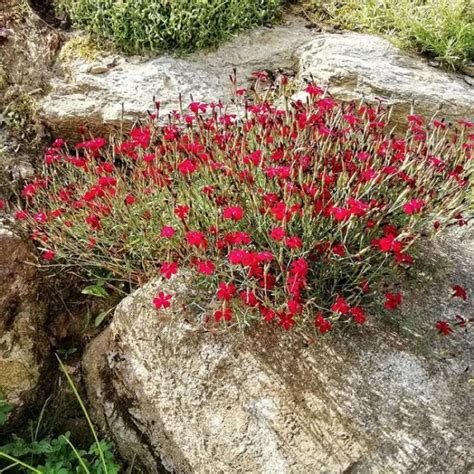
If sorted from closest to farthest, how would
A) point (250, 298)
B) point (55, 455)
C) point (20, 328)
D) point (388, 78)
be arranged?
point (250, 298)
point (55, 455)
point (20, 328)
point (388, 78)

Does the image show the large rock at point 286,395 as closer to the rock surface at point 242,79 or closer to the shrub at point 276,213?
the shrub at point 276,213

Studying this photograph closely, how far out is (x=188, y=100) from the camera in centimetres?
445

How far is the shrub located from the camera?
2574 millimetres

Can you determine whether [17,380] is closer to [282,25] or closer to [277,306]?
[277,306]

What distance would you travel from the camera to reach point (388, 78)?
4.46m

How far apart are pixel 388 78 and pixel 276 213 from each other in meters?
2.52

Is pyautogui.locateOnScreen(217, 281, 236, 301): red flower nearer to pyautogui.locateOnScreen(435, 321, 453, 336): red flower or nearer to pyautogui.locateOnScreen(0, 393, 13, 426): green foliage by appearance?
pyautogui.locateOnScreen(435, 321, 453, 336): red flower

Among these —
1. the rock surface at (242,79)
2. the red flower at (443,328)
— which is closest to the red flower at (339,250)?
the red flower at (443,328)

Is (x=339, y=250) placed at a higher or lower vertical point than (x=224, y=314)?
higher

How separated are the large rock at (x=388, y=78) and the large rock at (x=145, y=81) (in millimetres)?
353

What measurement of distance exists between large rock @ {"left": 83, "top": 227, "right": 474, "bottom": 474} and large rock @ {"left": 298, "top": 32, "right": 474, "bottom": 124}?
173 cm

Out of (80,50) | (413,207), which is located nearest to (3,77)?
(80,50)

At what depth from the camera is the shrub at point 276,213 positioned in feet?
8.45

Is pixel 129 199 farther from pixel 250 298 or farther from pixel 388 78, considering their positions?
pixel 388 78
